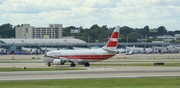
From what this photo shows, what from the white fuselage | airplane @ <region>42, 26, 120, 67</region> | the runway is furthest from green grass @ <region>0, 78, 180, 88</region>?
the white fuselage

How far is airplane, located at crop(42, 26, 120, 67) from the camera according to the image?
316 feet

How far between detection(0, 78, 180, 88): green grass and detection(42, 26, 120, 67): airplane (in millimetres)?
35466

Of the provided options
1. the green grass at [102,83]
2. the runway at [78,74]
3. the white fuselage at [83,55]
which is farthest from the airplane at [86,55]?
the green grass at [102,83]

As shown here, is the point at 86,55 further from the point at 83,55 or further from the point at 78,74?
the point at 78,74

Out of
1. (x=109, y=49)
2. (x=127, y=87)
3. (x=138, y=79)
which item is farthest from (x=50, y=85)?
(x=109, y=49)

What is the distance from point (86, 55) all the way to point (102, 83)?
43.9 metres

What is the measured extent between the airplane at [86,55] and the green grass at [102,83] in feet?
116

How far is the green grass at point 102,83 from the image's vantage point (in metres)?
52.3

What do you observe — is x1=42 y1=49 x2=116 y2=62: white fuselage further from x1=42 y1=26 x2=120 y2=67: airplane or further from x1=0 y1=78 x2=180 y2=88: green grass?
x1=0 y1=78 x2=180 y2=88: green grass

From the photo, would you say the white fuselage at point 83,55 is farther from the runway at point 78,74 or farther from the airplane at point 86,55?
the runway at point 78,74

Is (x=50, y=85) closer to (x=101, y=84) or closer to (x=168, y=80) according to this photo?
(x=101, y=84)

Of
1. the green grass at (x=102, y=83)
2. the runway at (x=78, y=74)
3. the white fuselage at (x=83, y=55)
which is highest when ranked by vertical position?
the white fuselage at (x=83, y=55)

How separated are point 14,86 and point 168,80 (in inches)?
753

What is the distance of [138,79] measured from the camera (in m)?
60.8
